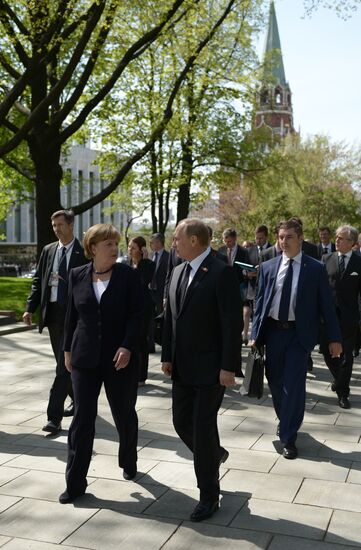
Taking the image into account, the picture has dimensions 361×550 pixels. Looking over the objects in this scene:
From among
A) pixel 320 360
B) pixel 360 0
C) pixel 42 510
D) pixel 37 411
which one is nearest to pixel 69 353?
pixel 42 510

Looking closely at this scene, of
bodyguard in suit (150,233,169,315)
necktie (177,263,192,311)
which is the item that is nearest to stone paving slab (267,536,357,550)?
necktie (177,263,192,311)

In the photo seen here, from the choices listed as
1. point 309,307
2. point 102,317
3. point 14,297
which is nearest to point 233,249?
point 309,307

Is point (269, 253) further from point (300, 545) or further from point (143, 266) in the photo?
point (300, 545)

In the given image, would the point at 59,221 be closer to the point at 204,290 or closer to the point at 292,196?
the point at 204,290

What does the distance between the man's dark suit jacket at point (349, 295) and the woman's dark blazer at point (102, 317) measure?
12.4 feet

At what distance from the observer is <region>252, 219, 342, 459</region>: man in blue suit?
20.1ft

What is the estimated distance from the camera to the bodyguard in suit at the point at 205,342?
4.51 meters

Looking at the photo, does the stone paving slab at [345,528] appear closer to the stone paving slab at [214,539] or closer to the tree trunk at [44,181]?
the stone paving slab at [214,539]

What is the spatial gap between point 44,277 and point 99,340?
2.31 m

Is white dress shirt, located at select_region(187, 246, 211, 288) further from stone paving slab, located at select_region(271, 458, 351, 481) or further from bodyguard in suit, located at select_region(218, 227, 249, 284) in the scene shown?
bodyguard in suit, located at select_region(218, 227, 249, 284)

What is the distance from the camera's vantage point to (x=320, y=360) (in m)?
11.7

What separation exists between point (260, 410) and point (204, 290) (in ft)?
11.7

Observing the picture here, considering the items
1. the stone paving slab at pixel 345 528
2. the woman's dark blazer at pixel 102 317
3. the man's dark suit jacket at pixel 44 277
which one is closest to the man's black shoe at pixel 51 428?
the man's dark suit jacket at pixel 44 277

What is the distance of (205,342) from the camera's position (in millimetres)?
4590
